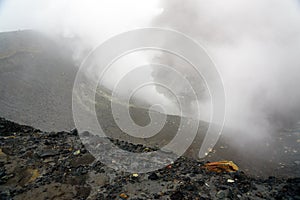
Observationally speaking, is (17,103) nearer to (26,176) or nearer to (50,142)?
(50,142)

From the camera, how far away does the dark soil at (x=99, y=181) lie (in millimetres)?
5598

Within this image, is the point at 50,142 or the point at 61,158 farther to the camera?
the point at 50,142

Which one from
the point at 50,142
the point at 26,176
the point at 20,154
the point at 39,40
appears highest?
the point at 39,40

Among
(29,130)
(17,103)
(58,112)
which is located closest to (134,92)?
(58,112)

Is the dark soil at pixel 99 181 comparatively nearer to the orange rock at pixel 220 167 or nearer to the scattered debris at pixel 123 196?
the scattered debris at pixel 123 196

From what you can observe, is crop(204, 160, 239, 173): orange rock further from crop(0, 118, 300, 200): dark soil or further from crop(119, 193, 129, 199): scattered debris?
crop(119, 193, 129, 199): scattered debris

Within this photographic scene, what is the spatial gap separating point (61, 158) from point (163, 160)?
3294 millimetres

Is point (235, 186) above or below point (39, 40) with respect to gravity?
below

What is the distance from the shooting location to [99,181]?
6.10m

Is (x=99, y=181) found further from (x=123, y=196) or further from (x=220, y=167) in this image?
(x=220, y=167)

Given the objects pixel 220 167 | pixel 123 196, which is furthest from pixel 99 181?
pixel 220 167

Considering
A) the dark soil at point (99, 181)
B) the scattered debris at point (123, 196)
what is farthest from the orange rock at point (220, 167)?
the scattered debris at point (123, 196)

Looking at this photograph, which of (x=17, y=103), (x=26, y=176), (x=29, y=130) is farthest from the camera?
(x=17, y=103)

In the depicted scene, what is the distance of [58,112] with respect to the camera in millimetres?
12992
